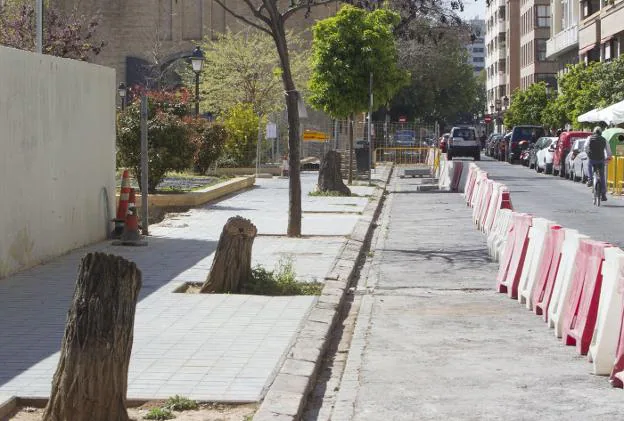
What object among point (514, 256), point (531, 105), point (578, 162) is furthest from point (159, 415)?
point (531, 105)

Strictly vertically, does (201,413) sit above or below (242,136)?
below

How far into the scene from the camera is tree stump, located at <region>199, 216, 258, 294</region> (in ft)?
41.6

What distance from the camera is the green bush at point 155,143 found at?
2614cm

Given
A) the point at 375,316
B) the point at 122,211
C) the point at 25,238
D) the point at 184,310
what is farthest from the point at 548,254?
the point at 122,211

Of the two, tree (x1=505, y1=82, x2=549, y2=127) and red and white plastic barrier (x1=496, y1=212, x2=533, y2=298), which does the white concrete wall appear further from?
tree (x1=505, y1=82, x2=549, y2=127)

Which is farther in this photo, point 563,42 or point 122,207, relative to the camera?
point 563,42

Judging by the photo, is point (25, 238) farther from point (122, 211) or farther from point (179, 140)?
point (179, 140)

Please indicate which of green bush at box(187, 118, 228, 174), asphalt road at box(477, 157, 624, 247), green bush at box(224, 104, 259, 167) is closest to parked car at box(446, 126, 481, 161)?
asphalt road at box(477, 157, 624, 247)

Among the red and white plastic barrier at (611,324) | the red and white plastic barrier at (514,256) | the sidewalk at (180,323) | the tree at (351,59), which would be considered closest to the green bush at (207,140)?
the tree at (351,59)

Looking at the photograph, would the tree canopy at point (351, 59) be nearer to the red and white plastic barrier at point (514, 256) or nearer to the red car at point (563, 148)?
the red car at point (563, 148)

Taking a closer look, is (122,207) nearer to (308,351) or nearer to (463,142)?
(308,351)

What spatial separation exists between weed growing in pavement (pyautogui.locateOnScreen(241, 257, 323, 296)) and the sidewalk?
14.9 inches

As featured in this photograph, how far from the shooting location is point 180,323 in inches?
420

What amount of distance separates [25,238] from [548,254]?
20.0 feet
